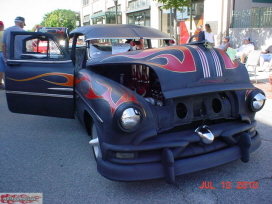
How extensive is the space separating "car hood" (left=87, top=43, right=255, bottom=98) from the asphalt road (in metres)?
0.95

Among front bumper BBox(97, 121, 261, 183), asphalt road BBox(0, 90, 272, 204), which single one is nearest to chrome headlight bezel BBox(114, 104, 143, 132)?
front bumper BBox(97, 121, 261, 183)

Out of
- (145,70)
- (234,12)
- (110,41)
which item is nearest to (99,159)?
(145,70)

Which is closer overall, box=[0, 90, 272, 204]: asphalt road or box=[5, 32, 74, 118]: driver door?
box=[0, 90, 272, 204]: asphalt road

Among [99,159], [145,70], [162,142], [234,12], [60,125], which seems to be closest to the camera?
[162,142]

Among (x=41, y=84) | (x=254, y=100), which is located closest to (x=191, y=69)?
(x=254, y=100)

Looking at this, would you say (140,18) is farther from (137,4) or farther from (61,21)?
(61,21)

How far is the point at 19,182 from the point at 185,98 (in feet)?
6.45

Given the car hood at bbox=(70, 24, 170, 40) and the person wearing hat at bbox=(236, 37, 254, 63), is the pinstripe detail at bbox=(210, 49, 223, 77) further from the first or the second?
the person wearing hat at bbox=(236, 37, 254, 63)

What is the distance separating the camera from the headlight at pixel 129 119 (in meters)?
2.31

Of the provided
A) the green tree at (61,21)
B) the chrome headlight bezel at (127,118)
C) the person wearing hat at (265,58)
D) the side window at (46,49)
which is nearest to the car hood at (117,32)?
the side window at (46,49)

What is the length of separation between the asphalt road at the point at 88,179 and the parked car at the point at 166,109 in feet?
0.90

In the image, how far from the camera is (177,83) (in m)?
2.54

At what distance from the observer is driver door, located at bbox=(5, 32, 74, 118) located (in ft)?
12.0

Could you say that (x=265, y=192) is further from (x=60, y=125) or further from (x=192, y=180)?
(x=60, y=125)
